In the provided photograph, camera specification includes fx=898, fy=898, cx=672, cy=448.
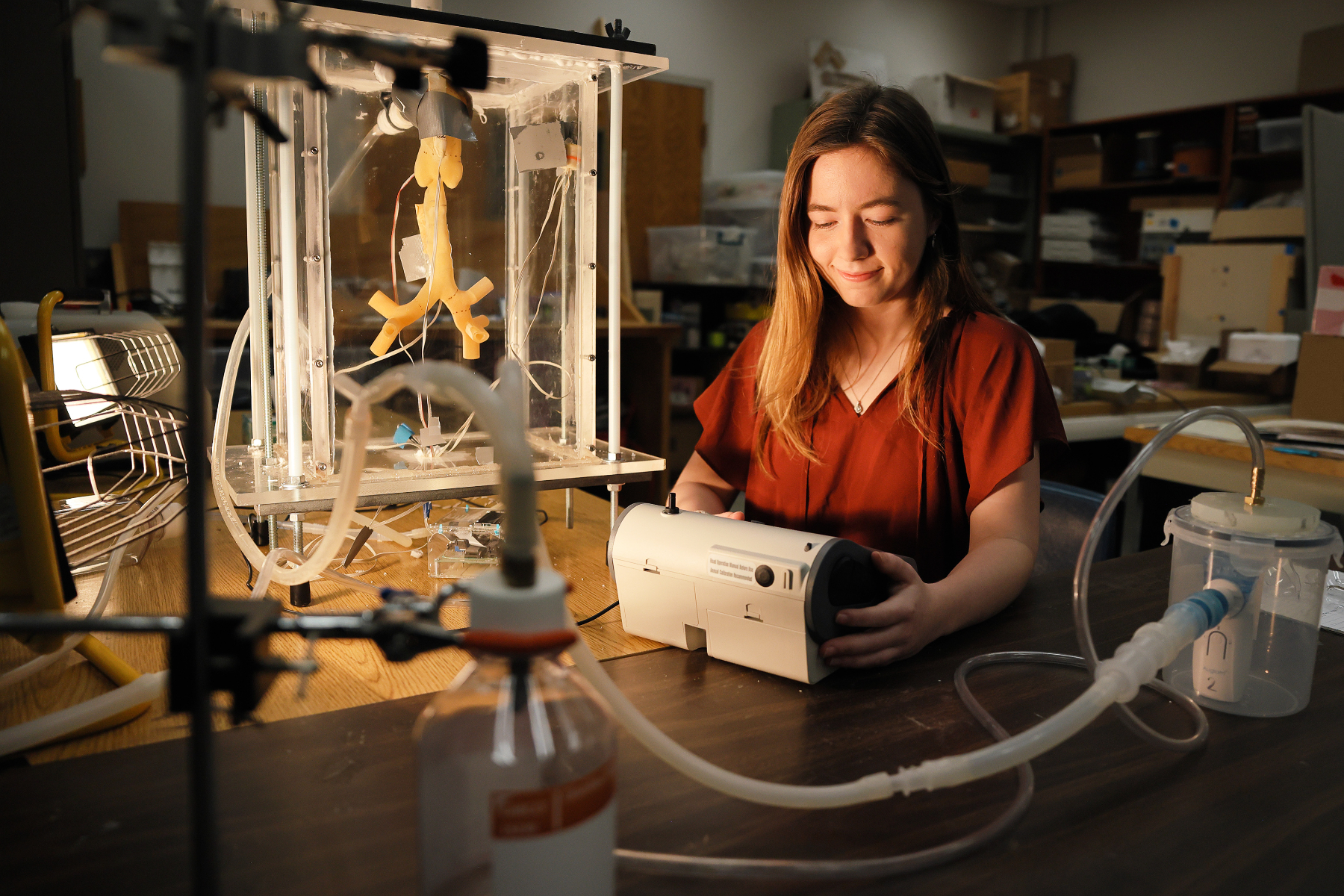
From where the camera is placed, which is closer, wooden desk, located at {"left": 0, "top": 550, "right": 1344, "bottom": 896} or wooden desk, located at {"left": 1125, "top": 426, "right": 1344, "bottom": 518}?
wooden desk, located at {"left": 0, "top": 550, "right": 1344, "bottom": 896}

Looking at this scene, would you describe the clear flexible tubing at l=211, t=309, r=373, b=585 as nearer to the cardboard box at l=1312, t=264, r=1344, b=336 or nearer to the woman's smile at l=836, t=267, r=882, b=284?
the woman's smile at l=836, t=267, r=882, b=284

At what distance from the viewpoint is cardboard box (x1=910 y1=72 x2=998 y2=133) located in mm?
4762

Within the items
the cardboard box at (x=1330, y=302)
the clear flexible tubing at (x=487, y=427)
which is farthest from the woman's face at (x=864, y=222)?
the cardboard box at (x=1330, y=302)

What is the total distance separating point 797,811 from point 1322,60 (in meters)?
4.96

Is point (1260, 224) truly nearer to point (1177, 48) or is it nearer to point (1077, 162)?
point (1077, 162)

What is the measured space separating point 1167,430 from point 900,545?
0.58m

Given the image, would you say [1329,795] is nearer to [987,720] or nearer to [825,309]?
[987,720]

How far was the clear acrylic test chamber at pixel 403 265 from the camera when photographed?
1050 mm

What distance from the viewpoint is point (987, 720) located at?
695mm

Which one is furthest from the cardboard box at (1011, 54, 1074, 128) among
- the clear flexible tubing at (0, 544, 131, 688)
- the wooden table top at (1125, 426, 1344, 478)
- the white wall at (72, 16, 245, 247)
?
the clear flexible tubing at (0, 544, 131, 688)

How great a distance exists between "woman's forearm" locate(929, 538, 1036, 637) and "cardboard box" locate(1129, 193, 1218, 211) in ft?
13.9

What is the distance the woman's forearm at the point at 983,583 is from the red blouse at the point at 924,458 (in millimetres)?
142

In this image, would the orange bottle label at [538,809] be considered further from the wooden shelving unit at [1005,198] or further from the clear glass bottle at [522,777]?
the wooden shelving unit at [1005,198]

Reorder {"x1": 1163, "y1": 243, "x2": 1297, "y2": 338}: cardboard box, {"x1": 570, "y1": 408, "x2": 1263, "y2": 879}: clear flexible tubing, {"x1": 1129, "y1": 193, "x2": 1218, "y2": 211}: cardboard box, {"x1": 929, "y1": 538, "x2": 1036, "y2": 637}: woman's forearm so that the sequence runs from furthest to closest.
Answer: {"x1": 1129, "y1": 193, "x2": 1218, "y2": 211}: cardboard box, {"x1": 1163, "y1": 243, "x2": 1297, "y2": 338}: cardboard box, {"x1": 929, "y1": 538, "x2": 1036, "y2": 637}: woman's forearm, {"x1": 570, "y1": 408, "x2": 1263, "y2": 879}: clear flexible tubing
